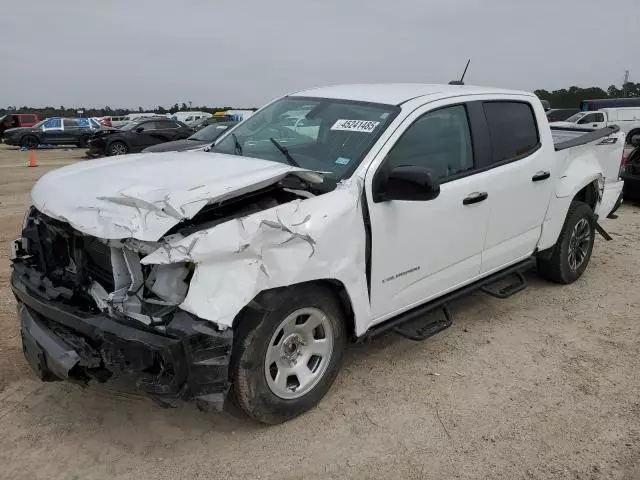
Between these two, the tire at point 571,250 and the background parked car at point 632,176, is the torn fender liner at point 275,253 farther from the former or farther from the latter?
the background parked car at point 632,176

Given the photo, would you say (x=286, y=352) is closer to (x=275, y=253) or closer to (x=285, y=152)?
(x=275, y=253)

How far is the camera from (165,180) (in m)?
3.04

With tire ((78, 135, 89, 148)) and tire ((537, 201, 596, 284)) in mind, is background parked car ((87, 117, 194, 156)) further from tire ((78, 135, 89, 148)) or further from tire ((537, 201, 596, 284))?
tire ((537, 201, 596, 284))

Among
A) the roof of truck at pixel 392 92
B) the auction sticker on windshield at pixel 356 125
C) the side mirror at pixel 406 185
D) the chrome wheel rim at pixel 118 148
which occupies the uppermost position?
the roof of truck at pixel 392 92

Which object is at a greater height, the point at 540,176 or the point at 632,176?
the point at 540,176

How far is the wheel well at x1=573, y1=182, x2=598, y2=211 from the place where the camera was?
5.43 meters

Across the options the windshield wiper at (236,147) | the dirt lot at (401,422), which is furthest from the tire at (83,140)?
the windshield wiper at (236,147)

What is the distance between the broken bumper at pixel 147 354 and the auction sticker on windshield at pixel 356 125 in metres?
1.64

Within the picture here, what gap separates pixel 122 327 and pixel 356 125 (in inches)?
75.9

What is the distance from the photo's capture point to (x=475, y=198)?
3838 mm

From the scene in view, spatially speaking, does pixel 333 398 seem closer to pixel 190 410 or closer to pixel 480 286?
pixel 190 410

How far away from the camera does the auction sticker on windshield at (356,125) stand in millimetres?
3504

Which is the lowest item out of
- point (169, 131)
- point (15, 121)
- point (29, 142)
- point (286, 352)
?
point (286, 352)

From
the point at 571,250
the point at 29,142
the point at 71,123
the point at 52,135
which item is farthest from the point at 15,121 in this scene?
the point at 571,250
